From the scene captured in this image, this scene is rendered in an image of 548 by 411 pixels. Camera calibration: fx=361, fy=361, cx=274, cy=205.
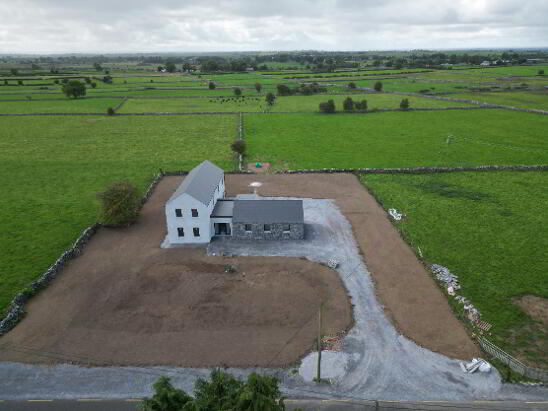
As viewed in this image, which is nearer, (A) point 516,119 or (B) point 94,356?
(B) point 94,356

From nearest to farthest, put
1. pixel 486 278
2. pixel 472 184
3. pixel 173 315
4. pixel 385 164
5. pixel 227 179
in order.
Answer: pixel 173 315 < pixel 486 278 < pixel 472 184 < pixel 227 179 < pixel 385 164

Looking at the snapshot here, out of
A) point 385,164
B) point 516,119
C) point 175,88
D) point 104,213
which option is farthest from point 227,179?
point 175,88

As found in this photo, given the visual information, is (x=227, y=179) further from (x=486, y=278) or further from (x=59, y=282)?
(x=486, y=278)

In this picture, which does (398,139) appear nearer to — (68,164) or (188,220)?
(188,220)

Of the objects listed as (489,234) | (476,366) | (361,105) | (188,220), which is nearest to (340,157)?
(489,234)

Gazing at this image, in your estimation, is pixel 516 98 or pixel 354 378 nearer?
pixel 354 378

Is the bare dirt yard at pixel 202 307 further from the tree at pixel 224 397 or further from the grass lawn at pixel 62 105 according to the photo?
the grass lawn at pixel 62 105

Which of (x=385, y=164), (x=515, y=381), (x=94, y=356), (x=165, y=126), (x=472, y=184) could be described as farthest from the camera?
(x=165, y=126)

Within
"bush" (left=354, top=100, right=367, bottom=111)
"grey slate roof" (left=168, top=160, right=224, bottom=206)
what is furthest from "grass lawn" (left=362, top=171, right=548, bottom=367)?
"bush" (left=354, top=100, right=367, bottom=111)
